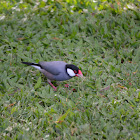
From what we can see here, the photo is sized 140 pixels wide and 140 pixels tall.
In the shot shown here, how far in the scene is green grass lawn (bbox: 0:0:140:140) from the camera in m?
3.18

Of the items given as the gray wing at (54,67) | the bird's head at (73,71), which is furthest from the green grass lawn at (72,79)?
the gray wing at (54,67)

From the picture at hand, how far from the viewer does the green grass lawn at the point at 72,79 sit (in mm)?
3182

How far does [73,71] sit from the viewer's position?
13.1ft

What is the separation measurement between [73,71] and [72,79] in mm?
Result: 375

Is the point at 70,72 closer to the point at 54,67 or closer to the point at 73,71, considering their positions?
the point at 73,71

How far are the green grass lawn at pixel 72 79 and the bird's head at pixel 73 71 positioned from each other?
0.16 meters

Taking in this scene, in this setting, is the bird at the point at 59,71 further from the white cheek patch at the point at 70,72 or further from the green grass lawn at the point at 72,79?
the green grass lawn at the point at 72,79

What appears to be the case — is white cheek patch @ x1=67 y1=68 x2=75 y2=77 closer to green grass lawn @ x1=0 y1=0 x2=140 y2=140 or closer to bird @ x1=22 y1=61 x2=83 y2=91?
bird @ x1=22 y1=61 x2=83 y2=91

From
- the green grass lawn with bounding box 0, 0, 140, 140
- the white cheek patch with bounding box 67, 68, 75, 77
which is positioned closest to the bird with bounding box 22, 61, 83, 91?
the white cheek patch with bounding box 67, 68, 75, 77

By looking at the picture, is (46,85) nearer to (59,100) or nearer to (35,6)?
(59,100)

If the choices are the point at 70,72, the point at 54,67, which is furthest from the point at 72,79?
the point at 54,67

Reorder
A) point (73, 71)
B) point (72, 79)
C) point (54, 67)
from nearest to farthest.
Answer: point (73, 71) → point (54, 67) → point (72, 79)

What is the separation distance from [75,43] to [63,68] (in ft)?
4.11

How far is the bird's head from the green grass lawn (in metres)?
0.16
